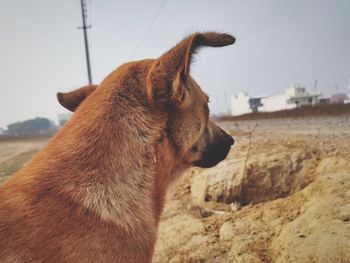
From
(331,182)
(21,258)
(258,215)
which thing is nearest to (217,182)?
(258,215)

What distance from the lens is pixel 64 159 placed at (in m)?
2.03

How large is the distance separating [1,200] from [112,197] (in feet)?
1.90

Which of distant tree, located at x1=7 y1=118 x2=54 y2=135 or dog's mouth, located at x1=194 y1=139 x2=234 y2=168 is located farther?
distant tree, located at x1=7 y1=118 x2=54 y2=135

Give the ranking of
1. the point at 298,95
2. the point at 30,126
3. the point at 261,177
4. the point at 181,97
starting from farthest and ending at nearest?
1. the point at 30,126
2. the point at 298,95
3. the point at 261,177
4. the point at 181,97

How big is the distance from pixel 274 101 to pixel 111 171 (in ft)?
303

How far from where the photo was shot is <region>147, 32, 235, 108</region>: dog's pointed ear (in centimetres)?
214

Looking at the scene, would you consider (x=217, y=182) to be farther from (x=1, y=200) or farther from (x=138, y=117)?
(x=1, y=200)

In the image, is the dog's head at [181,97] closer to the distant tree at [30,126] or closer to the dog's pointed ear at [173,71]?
the dog's pointed ear at [173,71]

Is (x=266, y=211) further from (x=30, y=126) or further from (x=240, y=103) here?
(x=30, y=126)

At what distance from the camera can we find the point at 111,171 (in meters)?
2.03

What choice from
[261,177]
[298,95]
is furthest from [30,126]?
[261,177]

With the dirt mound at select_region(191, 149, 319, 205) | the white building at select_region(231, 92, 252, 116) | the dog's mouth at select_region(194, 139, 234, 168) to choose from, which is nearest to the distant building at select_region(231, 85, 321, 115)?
the white building at select_region(231, 92, 252, 116)

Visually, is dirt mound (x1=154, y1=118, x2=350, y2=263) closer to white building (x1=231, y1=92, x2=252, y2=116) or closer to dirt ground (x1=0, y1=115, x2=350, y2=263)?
dirt ground (x1=0, y1=115, x2=350, y2=263)

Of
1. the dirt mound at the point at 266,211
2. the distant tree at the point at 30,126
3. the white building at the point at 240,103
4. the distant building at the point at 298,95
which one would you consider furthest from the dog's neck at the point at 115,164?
the distant tree at the point at 30,126
